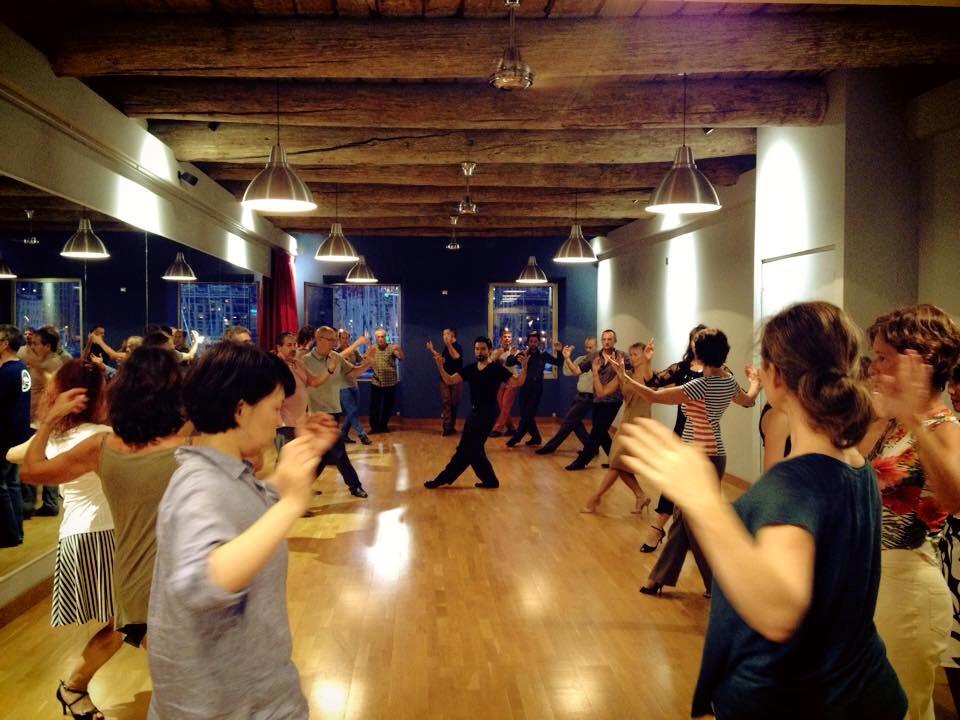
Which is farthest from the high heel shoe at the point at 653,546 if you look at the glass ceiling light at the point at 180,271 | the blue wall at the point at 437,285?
the blue wall at the point at 437,285

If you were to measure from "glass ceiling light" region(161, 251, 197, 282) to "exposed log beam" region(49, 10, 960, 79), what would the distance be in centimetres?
267

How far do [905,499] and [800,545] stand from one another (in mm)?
1239

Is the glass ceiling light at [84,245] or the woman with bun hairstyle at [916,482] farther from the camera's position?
the glass ceiling light at [84,245]

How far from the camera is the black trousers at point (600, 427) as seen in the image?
904 cm

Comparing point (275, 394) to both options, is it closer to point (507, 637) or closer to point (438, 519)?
point (507, 637)

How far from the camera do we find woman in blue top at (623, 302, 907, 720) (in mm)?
1339

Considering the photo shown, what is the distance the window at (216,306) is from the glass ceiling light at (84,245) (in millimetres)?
1829

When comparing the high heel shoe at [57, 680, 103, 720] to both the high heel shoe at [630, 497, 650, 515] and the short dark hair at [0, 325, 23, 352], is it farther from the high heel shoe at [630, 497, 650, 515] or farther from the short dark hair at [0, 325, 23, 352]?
the high heel shoe at [630, 497, 650, 515]

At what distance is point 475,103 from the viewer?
20.2ft

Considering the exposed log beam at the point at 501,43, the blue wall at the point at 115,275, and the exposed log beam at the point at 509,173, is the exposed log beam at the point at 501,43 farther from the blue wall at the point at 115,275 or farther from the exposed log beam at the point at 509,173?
the exposed log beam at the point at 509,173

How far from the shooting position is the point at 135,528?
2.72m

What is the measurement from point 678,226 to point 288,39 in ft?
22.0

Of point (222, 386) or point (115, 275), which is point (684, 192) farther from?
point (115, 275)

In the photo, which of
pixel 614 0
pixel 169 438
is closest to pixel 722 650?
pixel 169 438
